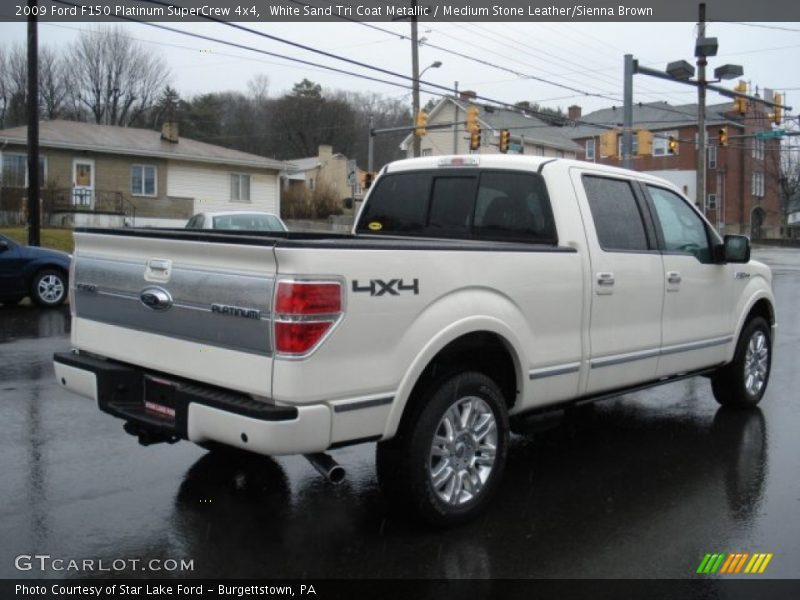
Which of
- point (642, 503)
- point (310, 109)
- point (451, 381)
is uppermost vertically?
point (310, 109)

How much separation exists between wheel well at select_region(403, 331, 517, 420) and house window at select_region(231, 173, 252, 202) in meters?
35.3

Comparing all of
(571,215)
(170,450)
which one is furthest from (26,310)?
(571,215)

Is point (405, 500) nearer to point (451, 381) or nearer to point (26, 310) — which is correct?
point (451, 381)

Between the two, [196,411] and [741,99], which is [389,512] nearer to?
[196,411]

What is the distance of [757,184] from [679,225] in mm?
65448

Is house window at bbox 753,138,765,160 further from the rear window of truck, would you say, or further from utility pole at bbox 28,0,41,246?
the rear window of truck

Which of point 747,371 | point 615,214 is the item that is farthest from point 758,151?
point 615,214

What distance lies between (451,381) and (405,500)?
2.13 feet

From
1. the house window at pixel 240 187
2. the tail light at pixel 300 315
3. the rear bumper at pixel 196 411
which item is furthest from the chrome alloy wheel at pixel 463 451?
the house window at pixel 240 187

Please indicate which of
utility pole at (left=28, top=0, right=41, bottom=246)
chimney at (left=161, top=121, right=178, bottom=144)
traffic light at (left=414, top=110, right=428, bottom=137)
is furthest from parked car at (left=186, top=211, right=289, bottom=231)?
chimney at (left=161, top=121, right=178, bottom=144)

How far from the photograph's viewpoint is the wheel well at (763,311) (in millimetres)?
7242

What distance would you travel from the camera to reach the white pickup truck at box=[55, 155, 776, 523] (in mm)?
3662

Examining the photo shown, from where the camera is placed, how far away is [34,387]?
765cm

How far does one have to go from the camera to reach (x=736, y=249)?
21.3ft
